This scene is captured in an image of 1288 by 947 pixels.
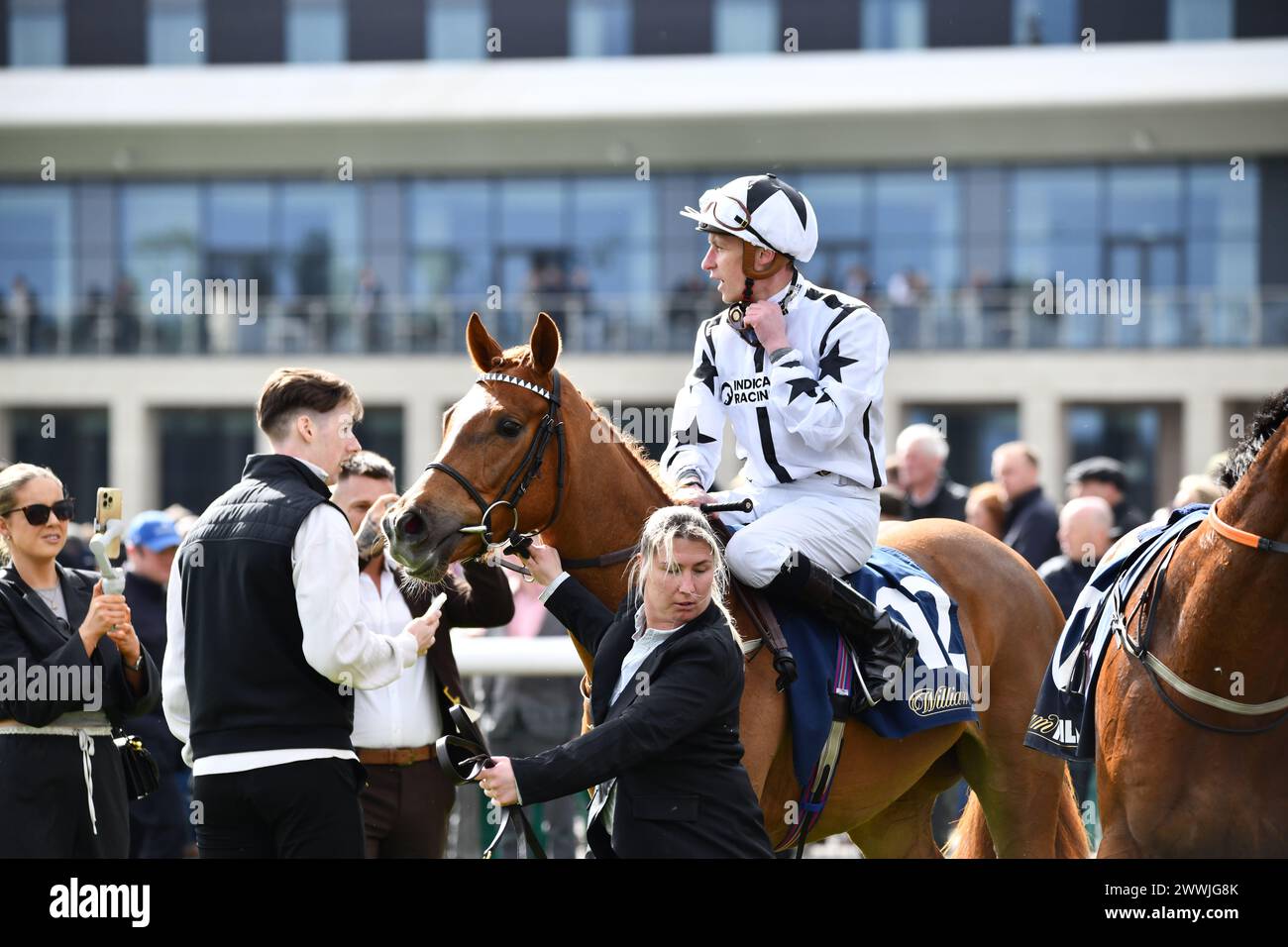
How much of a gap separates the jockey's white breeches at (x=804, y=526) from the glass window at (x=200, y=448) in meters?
22.7

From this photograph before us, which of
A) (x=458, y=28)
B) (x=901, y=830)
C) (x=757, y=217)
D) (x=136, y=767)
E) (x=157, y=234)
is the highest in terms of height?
(x=458, y=28)

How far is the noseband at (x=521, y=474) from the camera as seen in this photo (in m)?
4.05

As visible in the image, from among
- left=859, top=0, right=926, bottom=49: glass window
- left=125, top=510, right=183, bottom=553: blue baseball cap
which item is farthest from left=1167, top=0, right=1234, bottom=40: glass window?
left=125, top=510, right=183, bottom=553: blue baseball cap

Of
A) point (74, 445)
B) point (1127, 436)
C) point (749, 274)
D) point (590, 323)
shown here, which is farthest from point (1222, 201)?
point (749, 274)

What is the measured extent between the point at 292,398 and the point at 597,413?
2.84 ft

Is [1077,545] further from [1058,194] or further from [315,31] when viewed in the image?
[315,31]

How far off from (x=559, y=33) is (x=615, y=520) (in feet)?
74.1

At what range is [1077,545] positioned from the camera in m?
7.21

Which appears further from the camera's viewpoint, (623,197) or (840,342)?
(623,197)

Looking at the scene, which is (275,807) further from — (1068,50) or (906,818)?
(1068,50)

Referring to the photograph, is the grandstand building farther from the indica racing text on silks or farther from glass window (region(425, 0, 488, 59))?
the indica racing text on silks

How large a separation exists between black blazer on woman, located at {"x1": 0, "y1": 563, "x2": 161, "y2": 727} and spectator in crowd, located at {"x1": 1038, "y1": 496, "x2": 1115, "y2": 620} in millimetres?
4190

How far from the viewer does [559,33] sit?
2570cm

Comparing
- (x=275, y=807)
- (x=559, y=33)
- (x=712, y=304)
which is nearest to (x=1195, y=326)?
(x=712, y=304)
